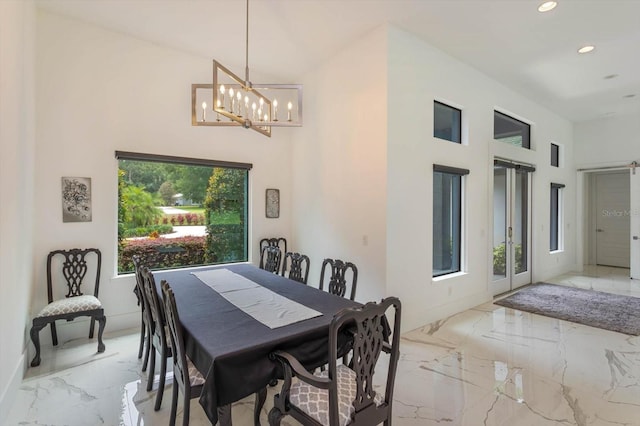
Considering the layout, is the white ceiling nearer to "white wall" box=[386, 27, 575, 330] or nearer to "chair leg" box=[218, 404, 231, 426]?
"white wall" box=[386, 27, 575, 330]

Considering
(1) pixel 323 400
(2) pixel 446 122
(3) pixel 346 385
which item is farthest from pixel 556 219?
(1) pixel 323 400

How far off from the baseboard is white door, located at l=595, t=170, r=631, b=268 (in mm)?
11225

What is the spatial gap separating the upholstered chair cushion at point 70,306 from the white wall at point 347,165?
2.78 m

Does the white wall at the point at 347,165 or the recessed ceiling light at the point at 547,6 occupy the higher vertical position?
→ the recessed ceiling light at the point at 547,6

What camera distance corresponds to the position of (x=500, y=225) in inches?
221

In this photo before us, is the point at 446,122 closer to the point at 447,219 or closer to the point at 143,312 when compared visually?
the point at 447,219

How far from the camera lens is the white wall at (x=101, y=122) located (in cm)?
340

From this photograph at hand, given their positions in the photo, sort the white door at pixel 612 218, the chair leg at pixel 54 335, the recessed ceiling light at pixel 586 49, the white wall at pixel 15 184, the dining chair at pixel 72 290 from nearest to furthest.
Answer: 1. the white wall at pixel 15 184
2. the dining chair at pixel 72 290
3. the chair leg at pixel 54 335
4. the recessed ceiling light at pixel 586 49
5. the white door at pixel 612 218

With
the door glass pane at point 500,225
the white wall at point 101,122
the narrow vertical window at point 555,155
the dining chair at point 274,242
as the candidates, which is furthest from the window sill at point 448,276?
the narrow vertical window at point 555,155

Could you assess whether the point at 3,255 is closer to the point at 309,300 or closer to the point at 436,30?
the point at 309,300

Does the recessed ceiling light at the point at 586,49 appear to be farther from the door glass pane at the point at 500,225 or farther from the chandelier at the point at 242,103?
the chandelier at the point at 242,103

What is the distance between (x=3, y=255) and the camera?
2.19m

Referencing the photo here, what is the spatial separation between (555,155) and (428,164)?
202 inches

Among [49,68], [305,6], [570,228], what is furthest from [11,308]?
[570,228]
